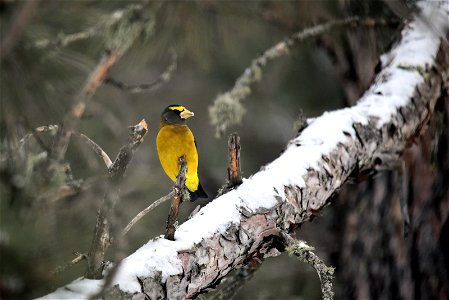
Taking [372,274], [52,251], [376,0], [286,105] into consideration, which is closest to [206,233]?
[52,251]

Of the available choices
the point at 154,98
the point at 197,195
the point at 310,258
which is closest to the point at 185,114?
the point at 197,195

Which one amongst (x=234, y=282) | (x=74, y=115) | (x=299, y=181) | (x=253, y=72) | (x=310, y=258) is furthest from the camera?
(x=253, y=72)

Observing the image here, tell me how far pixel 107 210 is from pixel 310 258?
0.54m

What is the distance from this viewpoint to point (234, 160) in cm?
149

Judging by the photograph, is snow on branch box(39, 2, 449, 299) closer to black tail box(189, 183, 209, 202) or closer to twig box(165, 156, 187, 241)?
twig box(165, 156, 187, 241)

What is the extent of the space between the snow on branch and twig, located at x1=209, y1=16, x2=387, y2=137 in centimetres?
21

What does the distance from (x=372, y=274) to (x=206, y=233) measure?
121 centimetres

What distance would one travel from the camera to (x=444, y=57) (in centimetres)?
212

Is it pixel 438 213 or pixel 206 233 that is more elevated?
pixel 438 213

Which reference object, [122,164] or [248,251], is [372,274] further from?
[122,164]

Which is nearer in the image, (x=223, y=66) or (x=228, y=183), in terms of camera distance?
(x=228, y=183)

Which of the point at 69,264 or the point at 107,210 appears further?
the point at 107,210

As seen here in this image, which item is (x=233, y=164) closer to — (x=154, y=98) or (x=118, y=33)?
(x=118, y=33)

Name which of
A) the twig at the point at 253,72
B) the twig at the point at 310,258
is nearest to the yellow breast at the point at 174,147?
the twig at the point at 253,72
